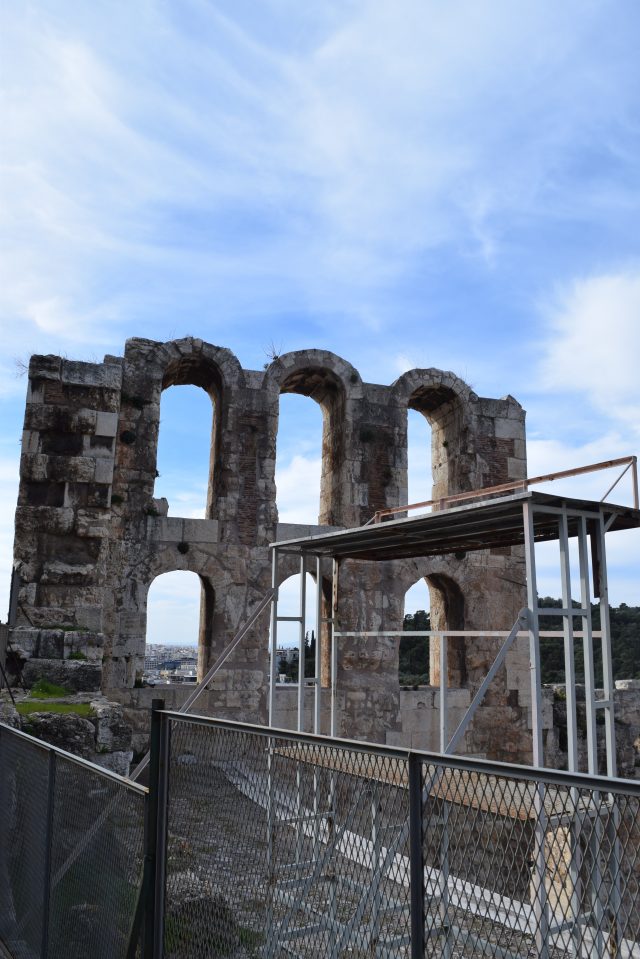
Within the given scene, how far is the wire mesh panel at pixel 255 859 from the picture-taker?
10.6 ft

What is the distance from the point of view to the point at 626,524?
22.0 ft

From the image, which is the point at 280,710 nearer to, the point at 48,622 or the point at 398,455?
the point at 48,622

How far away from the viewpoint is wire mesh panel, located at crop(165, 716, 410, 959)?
3221 mm

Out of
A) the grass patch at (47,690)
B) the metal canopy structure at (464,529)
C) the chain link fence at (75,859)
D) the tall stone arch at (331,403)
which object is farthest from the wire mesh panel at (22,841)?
the tall stone arch at (331,403)

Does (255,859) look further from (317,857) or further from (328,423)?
(328,423)

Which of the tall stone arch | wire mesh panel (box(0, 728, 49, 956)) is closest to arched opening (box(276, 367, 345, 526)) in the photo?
the tall stone arch

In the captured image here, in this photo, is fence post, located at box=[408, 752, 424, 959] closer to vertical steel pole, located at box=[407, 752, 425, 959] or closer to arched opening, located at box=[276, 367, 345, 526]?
vertical steel pole, located at box=[407, 752, 425, 959]

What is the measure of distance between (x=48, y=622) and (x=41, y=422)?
10.0 feet

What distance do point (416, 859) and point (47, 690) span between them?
8431mm

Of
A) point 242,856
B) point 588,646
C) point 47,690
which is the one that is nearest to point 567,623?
point 588,646

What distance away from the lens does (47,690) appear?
10.0m

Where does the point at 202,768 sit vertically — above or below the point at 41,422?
below

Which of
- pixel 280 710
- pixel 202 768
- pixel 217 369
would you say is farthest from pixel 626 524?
pixel 217 369

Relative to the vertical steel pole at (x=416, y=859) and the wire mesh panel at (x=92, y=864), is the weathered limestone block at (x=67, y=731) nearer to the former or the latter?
the wire mesh panel at (x=92, y=864)
